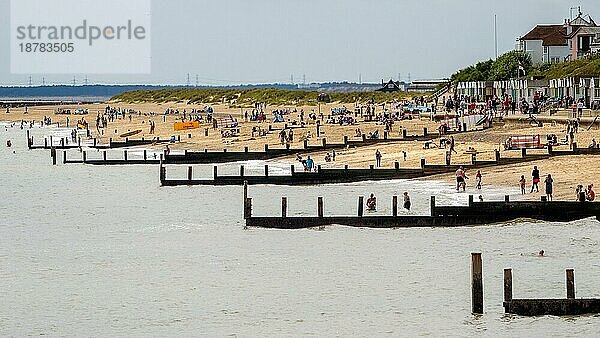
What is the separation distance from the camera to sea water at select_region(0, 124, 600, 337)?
84.2ft

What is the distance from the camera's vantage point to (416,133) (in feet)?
226

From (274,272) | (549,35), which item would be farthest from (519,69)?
(274,272)

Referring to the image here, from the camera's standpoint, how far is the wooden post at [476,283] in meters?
24.5

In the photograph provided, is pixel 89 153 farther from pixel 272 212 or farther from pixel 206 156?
pixel 272 212

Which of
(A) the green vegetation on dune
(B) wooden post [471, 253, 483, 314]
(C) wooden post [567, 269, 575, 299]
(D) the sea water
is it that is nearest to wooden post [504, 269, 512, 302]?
(D) the sea water

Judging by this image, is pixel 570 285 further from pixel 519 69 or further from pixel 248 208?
pixel 519 69

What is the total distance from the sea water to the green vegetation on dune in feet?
293

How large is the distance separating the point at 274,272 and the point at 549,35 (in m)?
84.8

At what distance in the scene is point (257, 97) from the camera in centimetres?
15475

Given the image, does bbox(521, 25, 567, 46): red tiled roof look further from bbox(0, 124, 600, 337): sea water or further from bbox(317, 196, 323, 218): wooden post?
bbox(317, 196, 323, 218): wooden post

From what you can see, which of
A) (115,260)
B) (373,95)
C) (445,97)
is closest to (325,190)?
(115,260)

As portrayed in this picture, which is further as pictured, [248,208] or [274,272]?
[248,208]

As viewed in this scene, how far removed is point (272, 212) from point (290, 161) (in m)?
19.0

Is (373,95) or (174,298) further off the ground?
(373,95)
